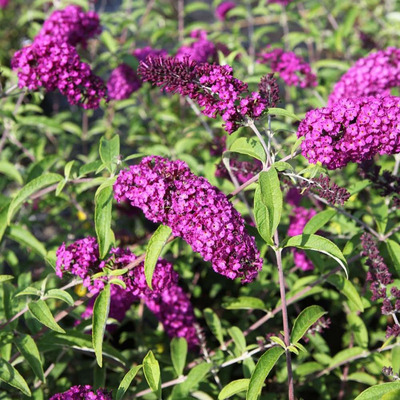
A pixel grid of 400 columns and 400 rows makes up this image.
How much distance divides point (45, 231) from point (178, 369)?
3.41 m

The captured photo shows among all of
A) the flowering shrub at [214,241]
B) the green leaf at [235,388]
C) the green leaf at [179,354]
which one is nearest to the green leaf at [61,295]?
the flowering shrub at [214,241]

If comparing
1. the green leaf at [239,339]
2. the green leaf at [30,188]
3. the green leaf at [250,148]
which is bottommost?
the green leaf at [239,339]

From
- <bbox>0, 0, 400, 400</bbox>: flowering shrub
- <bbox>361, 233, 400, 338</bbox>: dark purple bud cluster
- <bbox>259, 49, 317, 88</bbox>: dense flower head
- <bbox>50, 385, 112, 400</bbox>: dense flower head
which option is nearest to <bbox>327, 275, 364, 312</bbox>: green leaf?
<bbox>0, 0, 400, 400</bbox>: flowering shrub

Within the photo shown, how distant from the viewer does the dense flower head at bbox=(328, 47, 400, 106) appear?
332cm

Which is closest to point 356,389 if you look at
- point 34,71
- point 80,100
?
point 80,100

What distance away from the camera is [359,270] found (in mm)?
3588

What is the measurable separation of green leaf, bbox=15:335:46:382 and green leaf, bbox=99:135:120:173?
3.33 feet

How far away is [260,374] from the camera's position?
207cm

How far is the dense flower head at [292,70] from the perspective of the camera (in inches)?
149

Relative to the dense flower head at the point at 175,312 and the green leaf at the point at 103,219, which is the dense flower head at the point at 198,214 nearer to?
the green leaf at the point at 103,219

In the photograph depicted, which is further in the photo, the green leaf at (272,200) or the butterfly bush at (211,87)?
the butterfly bush at (211,87)

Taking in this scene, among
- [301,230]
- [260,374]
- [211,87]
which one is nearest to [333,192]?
[211,87]

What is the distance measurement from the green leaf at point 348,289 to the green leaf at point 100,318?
127 cm

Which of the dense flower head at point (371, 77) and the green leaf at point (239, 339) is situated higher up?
the dense flower head at point (371, 77)
